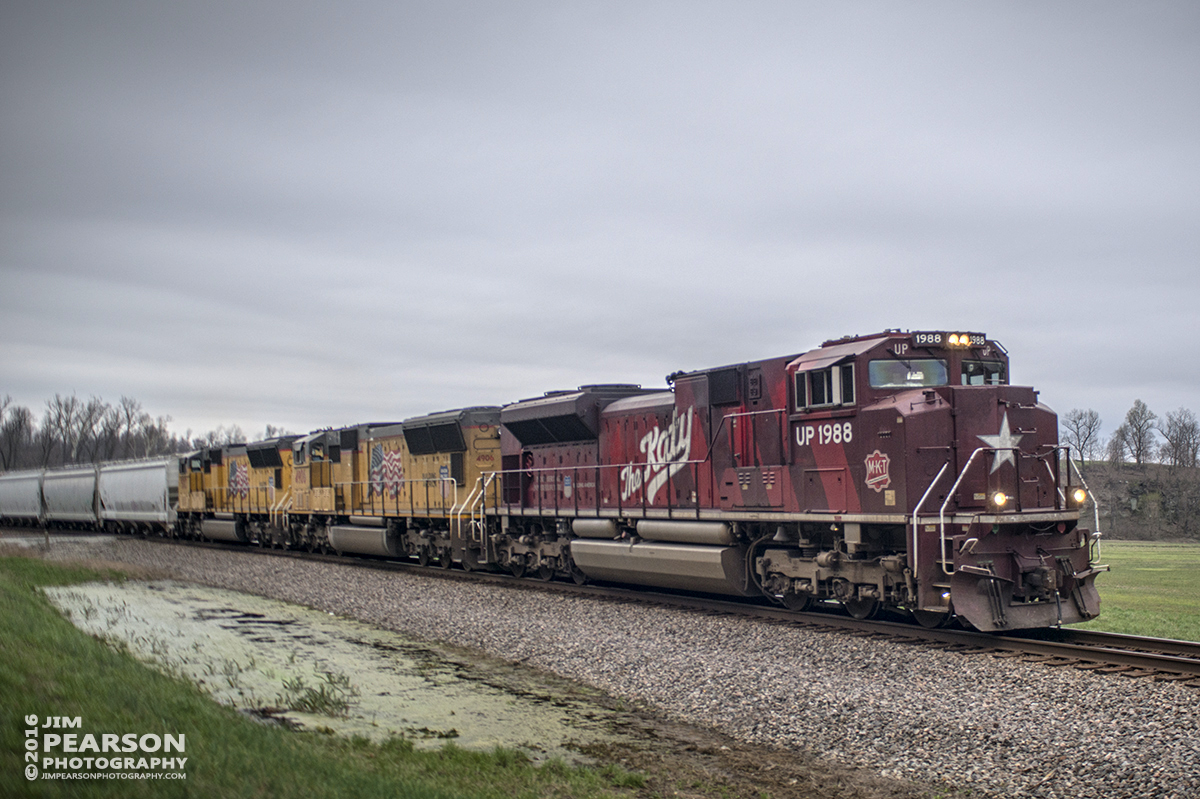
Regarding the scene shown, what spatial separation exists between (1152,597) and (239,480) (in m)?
31.8

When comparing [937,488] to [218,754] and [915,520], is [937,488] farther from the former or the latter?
[218,754]

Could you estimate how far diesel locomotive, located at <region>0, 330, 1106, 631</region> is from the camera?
37.4ft

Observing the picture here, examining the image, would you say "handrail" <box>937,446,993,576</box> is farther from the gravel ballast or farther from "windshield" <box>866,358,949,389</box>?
"windshield" <box>866,358,949,389</box>


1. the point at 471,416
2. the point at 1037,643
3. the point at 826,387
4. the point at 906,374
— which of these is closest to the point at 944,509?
the point at 1037,643

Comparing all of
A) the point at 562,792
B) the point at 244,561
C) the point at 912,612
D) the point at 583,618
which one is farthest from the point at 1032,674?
the point at 244,561

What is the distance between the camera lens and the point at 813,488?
13164 mm

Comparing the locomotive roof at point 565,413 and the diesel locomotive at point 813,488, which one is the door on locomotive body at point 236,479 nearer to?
the diesel locomotive at point 813,488

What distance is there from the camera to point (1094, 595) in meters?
11.8

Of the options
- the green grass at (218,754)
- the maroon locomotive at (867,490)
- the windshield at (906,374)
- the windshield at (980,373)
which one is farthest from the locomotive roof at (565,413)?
the green grass at (218,754)

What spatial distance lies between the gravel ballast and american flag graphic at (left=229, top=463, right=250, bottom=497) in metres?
23.1

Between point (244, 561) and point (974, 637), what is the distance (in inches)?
862

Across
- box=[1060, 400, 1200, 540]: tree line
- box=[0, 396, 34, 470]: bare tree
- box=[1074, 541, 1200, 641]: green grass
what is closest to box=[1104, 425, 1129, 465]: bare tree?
box=[1060, 400, 1200, 540]: tree line

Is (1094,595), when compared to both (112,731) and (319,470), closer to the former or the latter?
(112,731)

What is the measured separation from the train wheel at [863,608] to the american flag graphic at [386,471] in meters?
15.7
